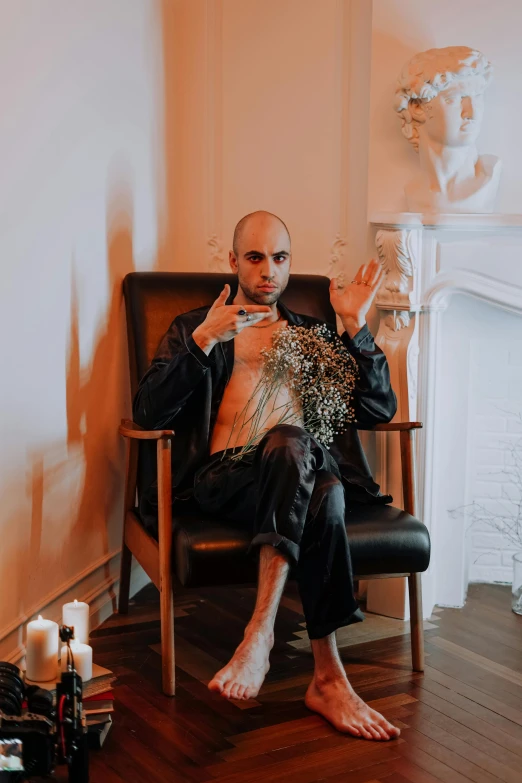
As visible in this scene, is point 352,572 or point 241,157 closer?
point 352,572

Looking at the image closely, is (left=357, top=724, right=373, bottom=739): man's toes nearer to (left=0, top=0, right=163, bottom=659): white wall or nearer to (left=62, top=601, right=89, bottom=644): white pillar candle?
(left=62, top=601, right=89, bottom=644): white pillar candle

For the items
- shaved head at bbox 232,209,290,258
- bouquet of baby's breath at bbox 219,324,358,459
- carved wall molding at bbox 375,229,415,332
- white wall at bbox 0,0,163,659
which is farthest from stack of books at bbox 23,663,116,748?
carved wall molding at bbox 375,229,415,332

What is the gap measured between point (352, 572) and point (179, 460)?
668 millimetres

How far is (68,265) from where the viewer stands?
276cm

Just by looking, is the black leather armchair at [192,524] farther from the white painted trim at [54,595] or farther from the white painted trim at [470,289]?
the white painted trim at [470,289]

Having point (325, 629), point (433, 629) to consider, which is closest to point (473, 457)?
point (433, 629)

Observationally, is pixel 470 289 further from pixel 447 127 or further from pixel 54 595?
pixel 54 595

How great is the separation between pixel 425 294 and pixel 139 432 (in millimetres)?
1102

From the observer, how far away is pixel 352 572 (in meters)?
2.43

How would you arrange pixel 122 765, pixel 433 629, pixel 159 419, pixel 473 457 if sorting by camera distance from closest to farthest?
pixel 122 765 < pixel 159 419 < pixel 433 629 < pixel 473 457

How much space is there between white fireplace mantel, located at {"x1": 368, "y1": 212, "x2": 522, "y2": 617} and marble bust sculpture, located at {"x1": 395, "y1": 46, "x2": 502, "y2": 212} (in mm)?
115

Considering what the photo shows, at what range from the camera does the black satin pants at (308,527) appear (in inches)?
92.4

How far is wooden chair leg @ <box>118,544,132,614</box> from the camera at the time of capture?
10.00ft

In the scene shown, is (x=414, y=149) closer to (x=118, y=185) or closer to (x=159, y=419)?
(x=118, y=185)
